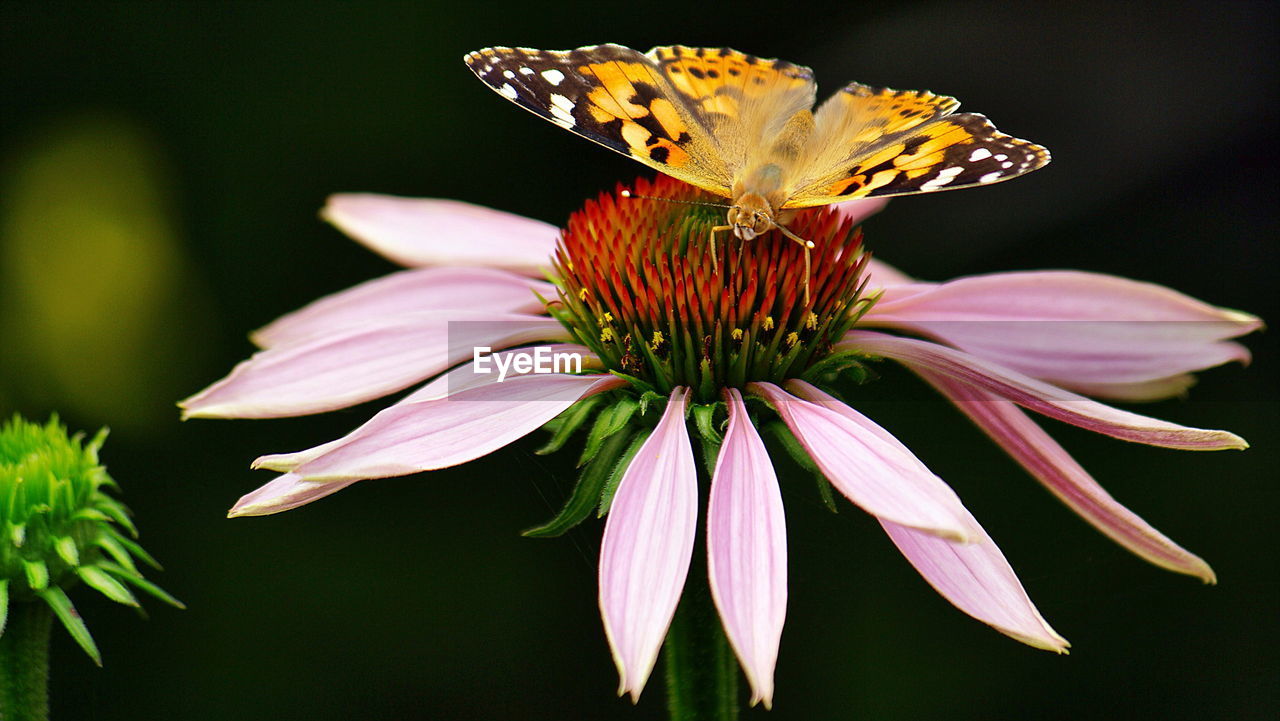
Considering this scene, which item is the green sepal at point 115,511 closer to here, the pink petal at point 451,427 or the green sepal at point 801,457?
the pink petal at point 451,427

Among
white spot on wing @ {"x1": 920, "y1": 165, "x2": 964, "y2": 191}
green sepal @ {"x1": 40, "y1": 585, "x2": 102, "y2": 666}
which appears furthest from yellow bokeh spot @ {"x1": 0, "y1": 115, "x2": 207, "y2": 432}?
white spot on wing @ {"x1": 920, "y1": 165, "x2": 964, "y2": 191}

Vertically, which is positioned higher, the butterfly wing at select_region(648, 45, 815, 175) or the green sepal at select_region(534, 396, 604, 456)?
the butterfly wing at select_region(648, 45, 815, 175)

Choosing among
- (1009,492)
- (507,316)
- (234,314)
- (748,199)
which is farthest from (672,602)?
(234,314)

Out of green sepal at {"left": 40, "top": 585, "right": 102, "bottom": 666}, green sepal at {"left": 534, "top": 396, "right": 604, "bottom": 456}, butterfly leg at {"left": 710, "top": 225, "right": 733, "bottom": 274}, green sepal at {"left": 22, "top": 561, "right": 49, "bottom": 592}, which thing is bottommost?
green sepal at {"left": 40, "top": 585, "right": 102, "bottom": 666}

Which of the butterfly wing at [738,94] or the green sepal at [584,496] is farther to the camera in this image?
the butterfly wing at [738,94]

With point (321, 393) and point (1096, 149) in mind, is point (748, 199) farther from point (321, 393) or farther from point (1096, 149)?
point (1096, 149)

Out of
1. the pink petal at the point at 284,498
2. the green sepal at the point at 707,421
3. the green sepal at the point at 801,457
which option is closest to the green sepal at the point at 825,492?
the green sepal at the point at 801,457

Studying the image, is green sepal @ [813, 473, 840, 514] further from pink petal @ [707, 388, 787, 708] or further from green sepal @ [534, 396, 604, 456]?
green sepal @ [534, 396, 604, 456]

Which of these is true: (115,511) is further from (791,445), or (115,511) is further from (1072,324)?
(1072,324)
